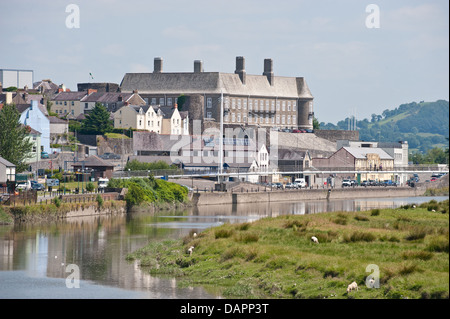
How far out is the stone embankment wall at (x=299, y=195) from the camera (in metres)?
90.5

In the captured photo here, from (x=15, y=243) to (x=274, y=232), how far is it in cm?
1480

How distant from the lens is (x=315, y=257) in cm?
3266

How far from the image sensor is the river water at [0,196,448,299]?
32.5m

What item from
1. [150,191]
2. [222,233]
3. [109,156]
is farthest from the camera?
[109,156]

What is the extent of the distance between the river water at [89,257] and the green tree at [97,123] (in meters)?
52.6

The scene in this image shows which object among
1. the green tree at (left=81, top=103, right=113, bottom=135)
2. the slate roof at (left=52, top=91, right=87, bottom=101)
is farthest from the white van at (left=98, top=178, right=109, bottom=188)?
the slate roof at (left=52, top=91, right=87, bottom=101)

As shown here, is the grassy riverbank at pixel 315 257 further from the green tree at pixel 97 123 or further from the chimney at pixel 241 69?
the chimney at pixel 241 69

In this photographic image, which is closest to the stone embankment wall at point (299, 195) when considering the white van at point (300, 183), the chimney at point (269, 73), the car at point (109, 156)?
the white van at point (300, 183)

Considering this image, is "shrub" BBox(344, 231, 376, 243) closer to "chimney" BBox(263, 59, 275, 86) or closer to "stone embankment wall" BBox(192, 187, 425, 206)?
"stone embankment wall" BBox(192, 187, 425, 206)

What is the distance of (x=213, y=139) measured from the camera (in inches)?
4727

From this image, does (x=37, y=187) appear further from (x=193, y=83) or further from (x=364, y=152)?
(x=193, y=83)

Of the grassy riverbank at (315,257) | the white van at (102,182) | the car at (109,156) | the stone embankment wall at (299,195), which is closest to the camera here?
the grassy riverbank at (315,257)

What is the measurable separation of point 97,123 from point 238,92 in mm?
47365

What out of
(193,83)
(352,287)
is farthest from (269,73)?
(352,287)
